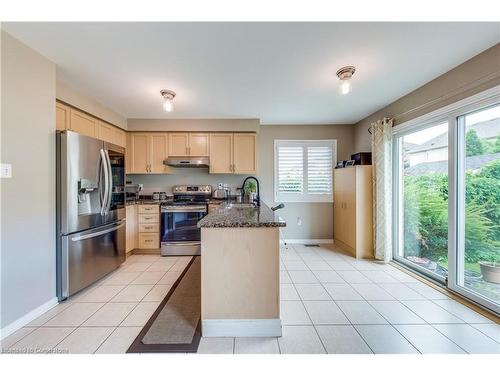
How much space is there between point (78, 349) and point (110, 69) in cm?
246

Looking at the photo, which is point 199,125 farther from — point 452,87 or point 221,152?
point 452,87

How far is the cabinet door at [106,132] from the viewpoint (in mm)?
3162

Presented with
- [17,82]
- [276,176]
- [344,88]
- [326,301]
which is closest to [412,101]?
[344,88]

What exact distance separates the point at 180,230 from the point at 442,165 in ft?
12.3

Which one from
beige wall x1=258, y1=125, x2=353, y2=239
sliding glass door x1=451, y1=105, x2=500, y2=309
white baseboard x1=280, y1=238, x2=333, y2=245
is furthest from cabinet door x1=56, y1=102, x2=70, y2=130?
sliding glass door x1=451, y1=105, x2=500, y2=309

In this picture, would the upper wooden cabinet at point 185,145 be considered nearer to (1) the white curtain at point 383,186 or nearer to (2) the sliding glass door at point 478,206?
(1) the white curtain at point 383,186

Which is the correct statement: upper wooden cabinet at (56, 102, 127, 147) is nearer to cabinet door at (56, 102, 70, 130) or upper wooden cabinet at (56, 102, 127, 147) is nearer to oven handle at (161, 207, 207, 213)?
cabinet door at (56, 102, 70, 130)

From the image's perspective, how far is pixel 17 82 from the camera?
176 cm

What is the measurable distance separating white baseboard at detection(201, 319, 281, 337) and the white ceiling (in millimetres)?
2214

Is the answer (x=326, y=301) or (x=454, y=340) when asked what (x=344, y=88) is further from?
(x=454, y=340)

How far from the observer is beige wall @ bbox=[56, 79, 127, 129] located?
2455 mm

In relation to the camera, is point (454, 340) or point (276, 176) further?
point (276, 176)

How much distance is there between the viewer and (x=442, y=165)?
249cm

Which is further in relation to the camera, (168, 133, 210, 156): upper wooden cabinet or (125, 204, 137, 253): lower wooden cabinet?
(168, 133, 210, 156): upper wooden cabinet
